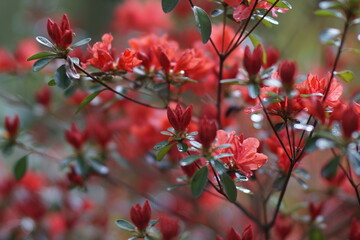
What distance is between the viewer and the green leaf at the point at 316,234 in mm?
1108

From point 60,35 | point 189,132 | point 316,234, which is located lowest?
point 316,234

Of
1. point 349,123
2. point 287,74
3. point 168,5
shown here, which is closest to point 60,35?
point 168,5

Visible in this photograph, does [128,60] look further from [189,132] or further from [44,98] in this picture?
[44,98]

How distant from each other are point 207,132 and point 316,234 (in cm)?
51

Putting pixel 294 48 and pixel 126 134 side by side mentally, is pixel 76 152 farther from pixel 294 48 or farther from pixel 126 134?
pixel 294 48

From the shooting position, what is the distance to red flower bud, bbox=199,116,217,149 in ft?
2.66

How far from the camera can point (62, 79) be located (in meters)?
0.85

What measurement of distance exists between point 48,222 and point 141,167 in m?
0.46

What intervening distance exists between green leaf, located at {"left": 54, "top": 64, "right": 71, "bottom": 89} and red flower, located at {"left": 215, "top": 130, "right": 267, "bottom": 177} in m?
0.32

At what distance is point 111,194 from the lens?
6.81 feet

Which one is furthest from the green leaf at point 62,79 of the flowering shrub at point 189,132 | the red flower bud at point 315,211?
the red flower bud at point 315,211

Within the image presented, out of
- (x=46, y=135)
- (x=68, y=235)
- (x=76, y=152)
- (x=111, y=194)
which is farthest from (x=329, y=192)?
(x=46, y=135)

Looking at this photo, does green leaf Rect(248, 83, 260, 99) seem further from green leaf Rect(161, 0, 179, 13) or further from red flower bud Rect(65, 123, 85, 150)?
red flower bud Rect(65, 123, 85, 150)

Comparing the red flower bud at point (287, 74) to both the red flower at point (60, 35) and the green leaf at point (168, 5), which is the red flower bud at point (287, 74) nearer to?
the green leaf at point (168, 5)
